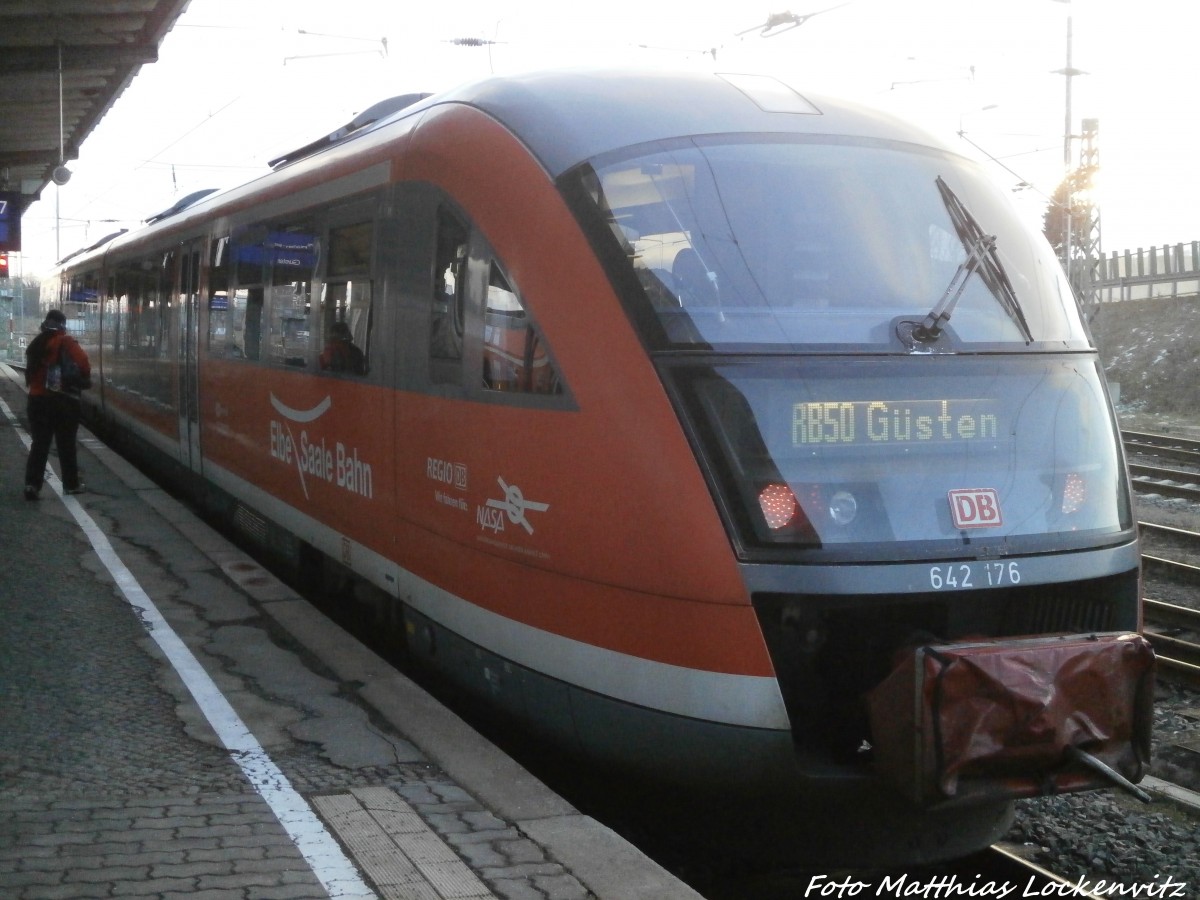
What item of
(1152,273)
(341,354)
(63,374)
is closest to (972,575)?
(341,354)

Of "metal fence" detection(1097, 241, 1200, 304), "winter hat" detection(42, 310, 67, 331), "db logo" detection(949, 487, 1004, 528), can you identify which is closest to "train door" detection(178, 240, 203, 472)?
"winter hat" detection(42, 310, 67, 331)

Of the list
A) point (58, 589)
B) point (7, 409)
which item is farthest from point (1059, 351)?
point (7, 409)

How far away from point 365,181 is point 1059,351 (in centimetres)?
354

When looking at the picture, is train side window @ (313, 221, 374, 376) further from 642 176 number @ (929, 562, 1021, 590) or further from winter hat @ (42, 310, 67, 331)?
winter hat @ (42, 310, 67, 331)

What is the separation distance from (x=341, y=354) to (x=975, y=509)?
375 cm

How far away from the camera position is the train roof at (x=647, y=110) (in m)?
5.07

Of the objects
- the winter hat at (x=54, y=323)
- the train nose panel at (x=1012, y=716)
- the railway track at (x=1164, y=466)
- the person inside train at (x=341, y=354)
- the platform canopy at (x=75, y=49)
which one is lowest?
the railway track at (x=1164, y=466)

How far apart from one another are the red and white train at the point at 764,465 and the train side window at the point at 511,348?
16 millimetres

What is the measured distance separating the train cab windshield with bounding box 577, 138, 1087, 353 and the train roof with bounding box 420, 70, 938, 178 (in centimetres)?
12

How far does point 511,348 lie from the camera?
5121mm

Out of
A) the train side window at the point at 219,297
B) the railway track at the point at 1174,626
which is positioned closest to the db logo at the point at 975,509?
the railway track at the point at 1174,626

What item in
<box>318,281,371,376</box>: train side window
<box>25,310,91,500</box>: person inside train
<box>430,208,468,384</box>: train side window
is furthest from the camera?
<box>25,310,91,500</box>: person inside train

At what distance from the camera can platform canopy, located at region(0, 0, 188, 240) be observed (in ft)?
48.9

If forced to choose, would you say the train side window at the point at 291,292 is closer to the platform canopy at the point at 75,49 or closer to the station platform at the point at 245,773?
the station platform at the point at 245,773
